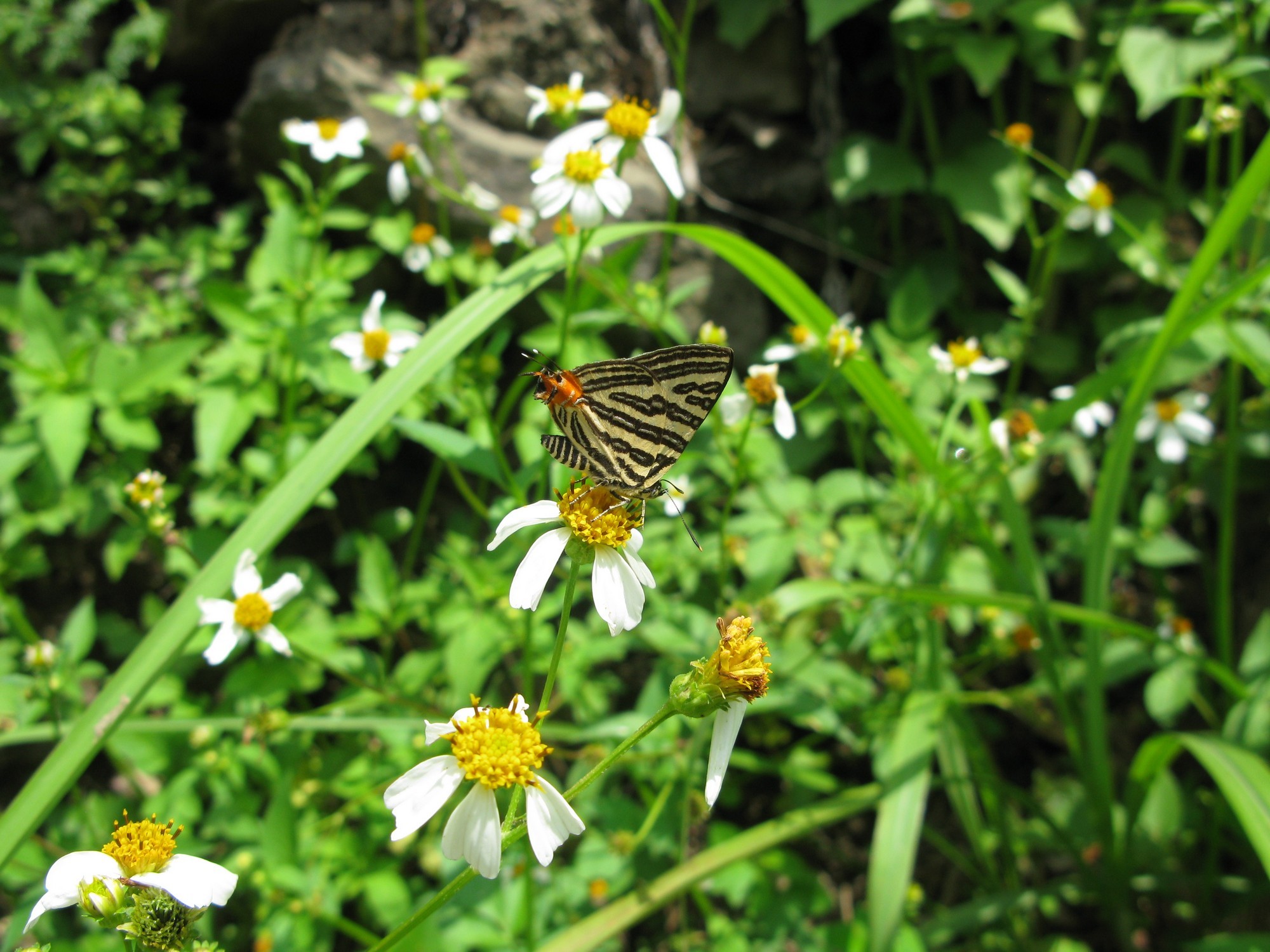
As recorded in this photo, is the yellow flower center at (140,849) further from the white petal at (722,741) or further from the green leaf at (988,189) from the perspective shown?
the green leaf at (988,189)

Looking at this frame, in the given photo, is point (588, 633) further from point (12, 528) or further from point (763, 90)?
point (763, 90)

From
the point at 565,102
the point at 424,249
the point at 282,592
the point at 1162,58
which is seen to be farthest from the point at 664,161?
the point at 1162,58

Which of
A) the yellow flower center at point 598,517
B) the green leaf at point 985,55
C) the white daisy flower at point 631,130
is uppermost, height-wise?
the green leaf at point 985,55

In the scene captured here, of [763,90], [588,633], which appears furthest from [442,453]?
[763,90]

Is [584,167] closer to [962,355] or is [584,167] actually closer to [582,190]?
[582,190]

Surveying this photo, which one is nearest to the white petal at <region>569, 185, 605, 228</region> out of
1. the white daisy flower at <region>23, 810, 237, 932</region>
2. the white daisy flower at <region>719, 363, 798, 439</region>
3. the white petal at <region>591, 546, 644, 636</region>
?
the white daisy flower at <region>719, 363, 798, 439</region>

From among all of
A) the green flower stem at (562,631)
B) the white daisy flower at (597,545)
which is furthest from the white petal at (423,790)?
the white daisy flower at (597,545)
